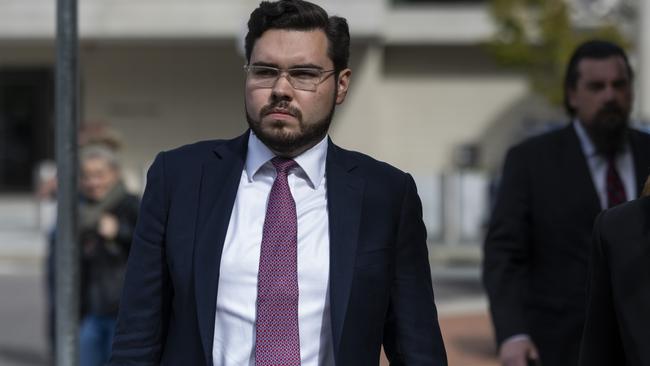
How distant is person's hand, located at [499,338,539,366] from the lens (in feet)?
15.0

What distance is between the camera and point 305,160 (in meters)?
3.08

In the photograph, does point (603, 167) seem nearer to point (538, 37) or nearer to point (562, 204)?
point (562, 204)

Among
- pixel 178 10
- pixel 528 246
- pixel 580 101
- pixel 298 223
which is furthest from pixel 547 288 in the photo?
pixel 178 10

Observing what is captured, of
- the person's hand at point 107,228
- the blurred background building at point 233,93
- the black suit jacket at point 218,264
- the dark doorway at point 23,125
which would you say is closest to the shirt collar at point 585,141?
the black suit jacket at point 218,264

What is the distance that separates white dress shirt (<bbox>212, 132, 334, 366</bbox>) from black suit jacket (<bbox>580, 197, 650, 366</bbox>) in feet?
2.25

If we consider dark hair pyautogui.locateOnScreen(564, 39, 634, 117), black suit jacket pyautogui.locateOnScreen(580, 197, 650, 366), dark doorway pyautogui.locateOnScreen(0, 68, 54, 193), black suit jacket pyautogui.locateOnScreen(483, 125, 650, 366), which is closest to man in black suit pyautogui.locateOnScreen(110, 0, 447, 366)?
black suit jacket pyautogui.locateOnScreen(580, 197, 650, 366)

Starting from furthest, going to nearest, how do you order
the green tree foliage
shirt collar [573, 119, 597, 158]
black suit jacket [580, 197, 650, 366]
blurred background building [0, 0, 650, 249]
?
1. blurred background building [0, 0, 650, 249]
2. the green tree foliage
3. shirt collar [573, 119, 597, 158]
4. black suit jacket [580, 197, 650, 366]

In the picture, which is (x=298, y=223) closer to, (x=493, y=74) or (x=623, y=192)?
(x=623, y=192)

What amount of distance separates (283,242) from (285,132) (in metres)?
0.26

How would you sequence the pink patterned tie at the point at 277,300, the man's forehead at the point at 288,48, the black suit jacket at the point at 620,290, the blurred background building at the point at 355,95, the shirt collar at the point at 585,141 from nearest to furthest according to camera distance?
the black suit jacket at the point at 620,290
the pink patterned tie at the point at 277,300
the man's forehead at the point at 288,48
the shirt collar at the point at 585,141
the blurred background building at the point at 355,95

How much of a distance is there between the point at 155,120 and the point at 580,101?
2226cm

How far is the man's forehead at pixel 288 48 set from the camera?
2988mm

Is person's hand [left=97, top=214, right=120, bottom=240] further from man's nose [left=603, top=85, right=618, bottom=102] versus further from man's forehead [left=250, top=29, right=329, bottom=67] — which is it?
man's forehead [left=250, top=29, right=329, bottom=67]

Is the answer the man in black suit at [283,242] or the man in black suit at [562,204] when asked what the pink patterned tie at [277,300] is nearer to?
the man in black suit at [283,242]
